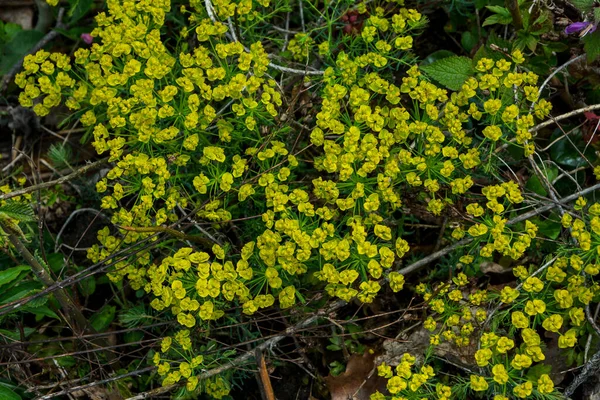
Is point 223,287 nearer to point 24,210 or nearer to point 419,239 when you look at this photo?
point 24,210

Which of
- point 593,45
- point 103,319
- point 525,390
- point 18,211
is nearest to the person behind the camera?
point 525,390

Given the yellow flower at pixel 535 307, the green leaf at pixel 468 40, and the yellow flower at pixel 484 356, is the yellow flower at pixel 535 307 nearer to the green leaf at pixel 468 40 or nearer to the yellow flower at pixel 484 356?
the yellow flower at pixel 484 356

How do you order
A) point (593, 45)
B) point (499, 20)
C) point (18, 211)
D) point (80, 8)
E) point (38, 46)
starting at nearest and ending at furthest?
point (18, 211)
point (593, 45)
point (499, 20)
point (80, 8)
point (38, 46)

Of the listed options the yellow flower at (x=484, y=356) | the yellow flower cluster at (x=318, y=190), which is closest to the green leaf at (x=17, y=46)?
the yellow flower cluster at (x=318, y=190)

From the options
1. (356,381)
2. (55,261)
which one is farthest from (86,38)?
(356,381)

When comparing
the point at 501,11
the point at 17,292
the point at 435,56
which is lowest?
the point at 17,292

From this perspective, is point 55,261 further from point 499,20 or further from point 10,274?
point 499,20

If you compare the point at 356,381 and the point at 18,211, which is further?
the point at 356,381
